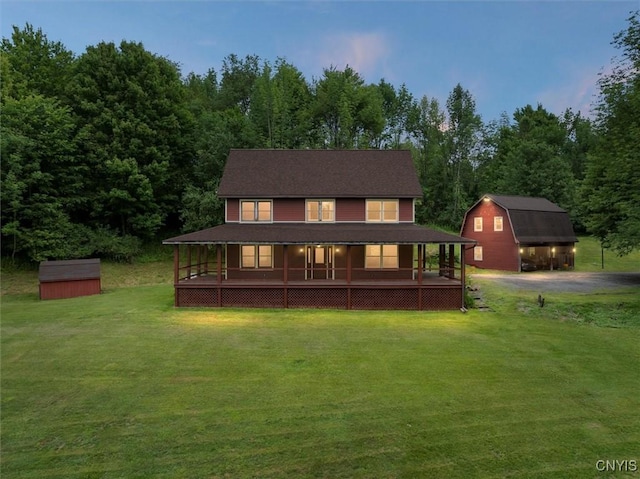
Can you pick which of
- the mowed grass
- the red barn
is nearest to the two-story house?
the mowed grass

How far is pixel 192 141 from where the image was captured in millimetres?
34688

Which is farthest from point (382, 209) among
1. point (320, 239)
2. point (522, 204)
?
point (522, 204)

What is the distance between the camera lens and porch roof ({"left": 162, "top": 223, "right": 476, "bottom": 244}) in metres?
16.1

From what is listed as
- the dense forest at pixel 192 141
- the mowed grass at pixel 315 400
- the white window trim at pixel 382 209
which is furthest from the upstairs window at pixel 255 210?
the dense forest at pixel 192 141

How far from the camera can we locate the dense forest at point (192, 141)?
22.0 meters

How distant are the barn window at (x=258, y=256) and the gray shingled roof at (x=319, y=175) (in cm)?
306

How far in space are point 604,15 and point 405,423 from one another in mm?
29835

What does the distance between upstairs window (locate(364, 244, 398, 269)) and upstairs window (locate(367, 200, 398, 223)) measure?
1.86 meters

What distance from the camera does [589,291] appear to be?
19.6 meters

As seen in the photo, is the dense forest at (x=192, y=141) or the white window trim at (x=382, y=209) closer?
the white window trim at (x=382, y=209)

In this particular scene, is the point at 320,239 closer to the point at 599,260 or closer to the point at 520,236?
the point at 520,236

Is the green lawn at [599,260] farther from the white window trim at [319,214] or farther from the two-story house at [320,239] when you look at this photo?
the white window trim at [319,214]

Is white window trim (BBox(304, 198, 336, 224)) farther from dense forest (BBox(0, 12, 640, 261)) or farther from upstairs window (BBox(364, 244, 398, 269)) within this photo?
dense forest (BBox(0, 12, 640, 261))

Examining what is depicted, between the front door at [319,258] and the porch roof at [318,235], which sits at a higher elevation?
the porch roof at [318,235]
